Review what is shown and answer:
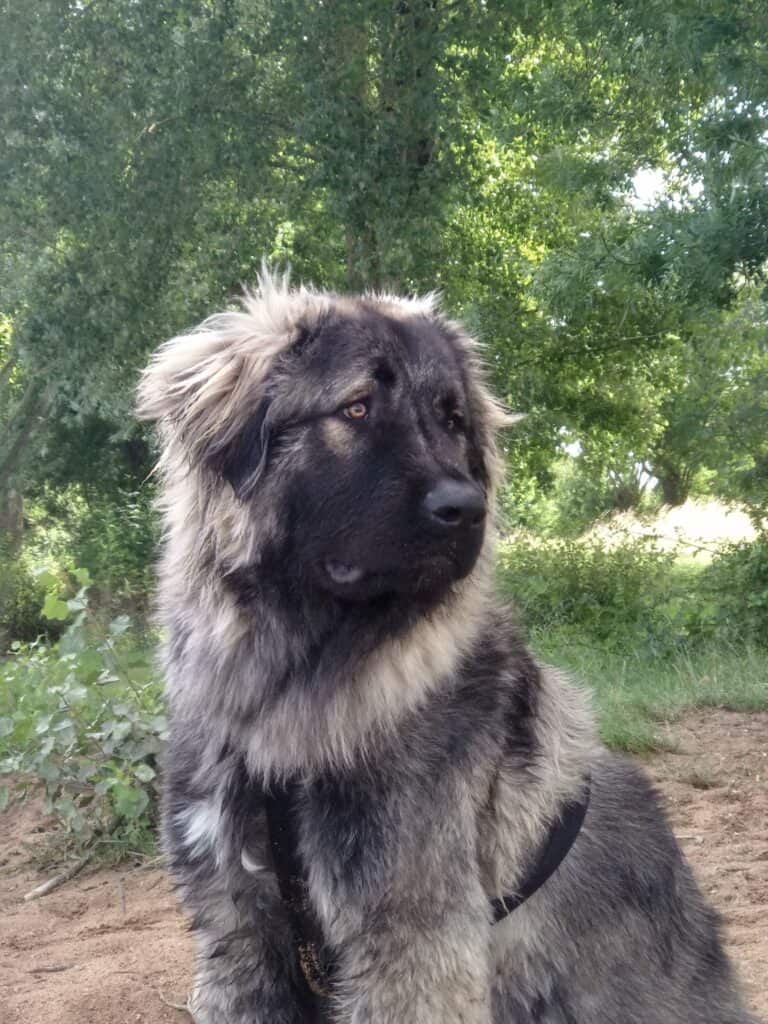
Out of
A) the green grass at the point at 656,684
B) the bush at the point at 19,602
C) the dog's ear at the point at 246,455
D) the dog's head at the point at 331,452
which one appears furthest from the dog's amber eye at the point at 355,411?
the bush at the point at 19,602

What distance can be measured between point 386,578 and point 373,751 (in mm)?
449

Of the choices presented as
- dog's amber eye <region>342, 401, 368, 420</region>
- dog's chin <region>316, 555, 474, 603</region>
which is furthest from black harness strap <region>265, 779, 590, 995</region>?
dog's amber eye <region>342, 401, 368, 420</region>

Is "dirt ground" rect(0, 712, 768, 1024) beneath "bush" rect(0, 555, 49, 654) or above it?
above

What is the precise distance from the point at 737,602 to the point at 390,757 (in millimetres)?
11120

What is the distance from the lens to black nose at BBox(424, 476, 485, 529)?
2775 millimetres

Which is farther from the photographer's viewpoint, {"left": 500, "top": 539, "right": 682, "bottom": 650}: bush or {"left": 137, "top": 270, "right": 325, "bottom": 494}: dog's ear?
{"left": 500, "top": 539, "right": 682, "bottom": 650}: bush

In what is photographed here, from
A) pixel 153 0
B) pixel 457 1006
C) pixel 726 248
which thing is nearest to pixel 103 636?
pixel 457 1006

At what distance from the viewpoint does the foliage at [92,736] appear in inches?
225

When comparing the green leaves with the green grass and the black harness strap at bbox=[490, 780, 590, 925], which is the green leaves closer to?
the green grass

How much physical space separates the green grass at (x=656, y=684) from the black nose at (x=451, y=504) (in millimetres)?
3473

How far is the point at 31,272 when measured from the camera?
1598 centimetres

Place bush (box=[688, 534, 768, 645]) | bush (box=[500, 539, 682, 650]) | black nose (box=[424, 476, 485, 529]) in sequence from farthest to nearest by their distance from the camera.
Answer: bush (box=[500, 539, 682, 650]) → bush (box=[688, 534, 768, 645]) → black nose (box=[424, 476, 485, 529])

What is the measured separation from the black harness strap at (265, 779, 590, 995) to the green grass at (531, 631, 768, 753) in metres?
3.10

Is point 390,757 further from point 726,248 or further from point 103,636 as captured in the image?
point 726,248
